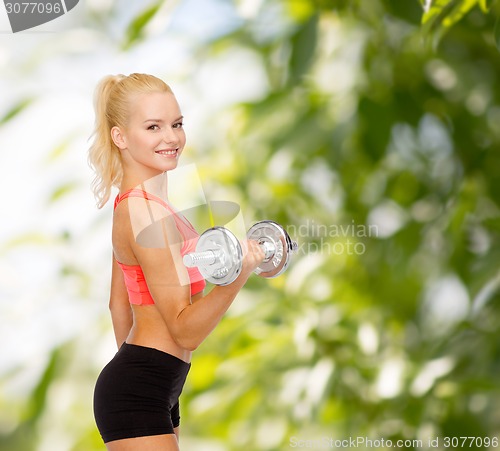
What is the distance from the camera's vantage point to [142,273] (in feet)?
1.37

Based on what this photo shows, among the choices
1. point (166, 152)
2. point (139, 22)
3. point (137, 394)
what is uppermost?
point (139, 22)

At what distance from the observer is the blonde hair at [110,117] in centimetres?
42

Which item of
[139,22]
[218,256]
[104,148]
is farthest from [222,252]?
[139,22]

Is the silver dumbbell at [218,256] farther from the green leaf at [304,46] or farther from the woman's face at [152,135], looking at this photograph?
the green leaf at [304,46]

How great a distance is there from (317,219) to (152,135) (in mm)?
432

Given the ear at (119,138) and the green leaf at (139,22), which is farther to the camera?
the green leaf at (139,22)

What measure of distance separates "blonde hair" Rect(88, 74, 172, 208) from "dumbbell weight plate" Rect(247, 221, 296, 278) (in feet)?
0.27

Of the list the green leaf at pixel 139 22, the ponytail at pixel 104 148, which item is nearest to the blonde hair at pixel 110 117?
the ponytail at pixel 104 148

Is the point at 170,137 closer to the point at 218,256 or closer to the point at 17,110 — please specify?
the point at 218,256

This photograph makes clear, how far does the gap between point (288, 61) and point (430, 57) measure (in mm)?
202

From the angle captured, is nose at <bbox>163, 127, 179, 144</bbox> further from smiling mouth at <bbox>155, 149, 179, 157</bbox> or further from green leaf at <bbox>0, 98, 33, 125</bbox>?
green leaf at <bbox>0, 98, 33, 125</bbox>

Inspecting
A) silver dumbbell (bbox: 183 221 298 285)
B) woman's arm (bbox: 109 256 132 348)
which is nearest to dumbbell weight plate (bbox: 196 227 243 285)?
silver dumbbell (bbox: 183 221 298 285)

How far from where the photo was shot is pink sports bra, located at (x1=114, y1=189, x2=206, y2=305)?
40 cm

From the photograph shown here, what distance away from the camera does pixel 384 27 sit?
849 millimetres
